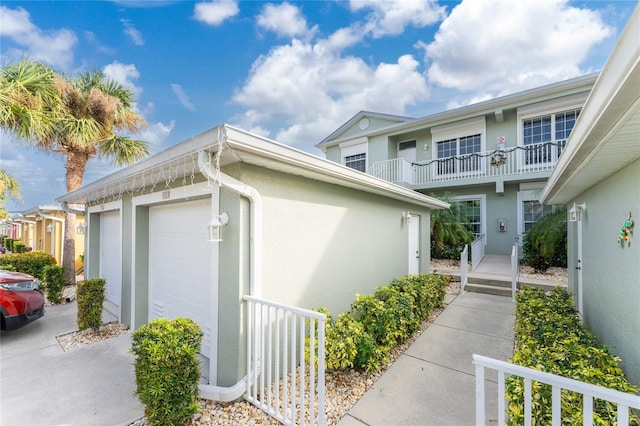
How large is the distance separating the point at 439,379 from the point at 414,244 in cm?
457

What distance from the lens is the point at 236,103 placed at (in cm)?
1020

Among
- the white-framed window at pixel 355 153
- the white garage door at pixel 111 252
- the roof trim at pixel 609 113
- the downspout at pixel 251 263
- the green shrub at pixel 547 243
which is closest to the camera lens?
the roof trim at pixel 609 113

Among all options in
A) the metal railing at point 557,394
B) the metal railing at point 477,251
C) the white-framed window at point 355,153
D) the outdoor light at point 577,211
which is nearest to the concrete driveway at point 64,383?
the metal railing at point 557,394

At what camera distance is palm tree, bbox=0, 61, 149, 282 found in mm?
7117

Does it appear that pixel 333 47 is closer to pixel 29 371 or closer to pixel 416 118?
pixel 416 118

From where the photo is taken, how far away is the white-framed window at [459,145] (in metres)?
11.1

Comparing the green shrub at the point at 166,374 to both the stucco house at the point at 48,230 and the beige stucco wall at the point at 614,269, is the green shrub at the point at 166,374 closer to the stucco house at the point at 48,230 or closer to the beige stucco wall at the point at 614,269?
the beige stucco wall at the point at 614,269

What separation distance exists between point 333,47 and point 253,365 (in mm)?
8725

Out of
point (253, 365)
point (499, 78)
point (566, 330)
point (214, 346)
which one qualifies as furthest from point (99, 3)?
point (499, 78)

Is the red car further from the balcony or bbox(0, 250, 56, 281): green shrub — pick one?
the balcony

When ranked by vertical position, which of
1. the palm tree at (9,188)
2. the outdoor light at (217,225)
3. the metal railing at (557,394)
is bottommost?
A: the metal railing at (557,394)

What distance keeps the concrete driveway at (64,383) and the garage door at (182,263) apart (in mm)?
902

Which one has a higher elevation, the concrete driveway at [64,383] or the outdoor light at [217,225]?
the outdoor light at [217,225]

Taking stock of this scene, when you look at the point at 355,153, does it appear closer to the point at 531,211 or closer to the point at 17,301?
the point at 531,211
